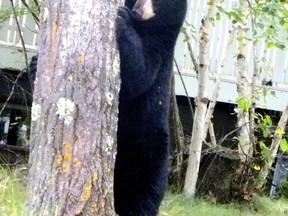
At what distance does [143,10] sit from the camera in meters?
3.72

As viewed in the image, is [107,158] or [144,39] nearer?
[107,158]

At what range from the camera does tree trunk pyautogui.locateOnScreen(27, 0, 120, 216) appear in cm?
285

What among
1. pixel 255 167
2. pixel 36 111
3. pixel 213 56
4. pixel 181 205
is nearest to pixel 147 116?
pixel 36 111

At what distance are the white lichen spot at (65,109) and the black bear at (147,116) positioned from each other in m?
0.67

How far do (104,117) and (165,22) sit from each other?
1.02m

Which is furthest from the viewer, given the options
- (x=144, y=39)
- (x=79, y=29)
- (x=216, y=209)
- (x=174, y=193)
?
(x=174, y=193)

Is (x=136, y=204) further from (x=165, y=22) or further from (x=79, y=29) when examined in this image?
(x=79, y=29)

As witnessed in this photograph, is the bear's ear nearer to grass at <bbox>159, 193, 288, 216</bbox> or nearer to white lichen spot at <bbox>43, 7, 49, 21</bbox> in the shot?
white lichen spot at <bbox>43, 7, 49, 21</bbox>

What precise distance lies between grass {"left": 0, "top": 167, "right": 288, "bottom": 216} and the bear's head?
1255mm

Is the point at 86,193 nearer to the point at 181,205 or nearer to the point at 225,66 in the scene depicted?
the point at 181,205

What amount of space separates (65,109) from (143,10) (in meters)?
1.10

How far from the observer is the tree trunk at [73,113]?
2.85m

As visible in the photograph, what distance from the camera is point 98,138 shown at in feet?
9.52

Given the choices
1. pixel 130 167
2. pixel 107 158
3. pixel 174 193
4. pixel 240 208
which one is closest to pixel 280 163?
pixel 240 208
